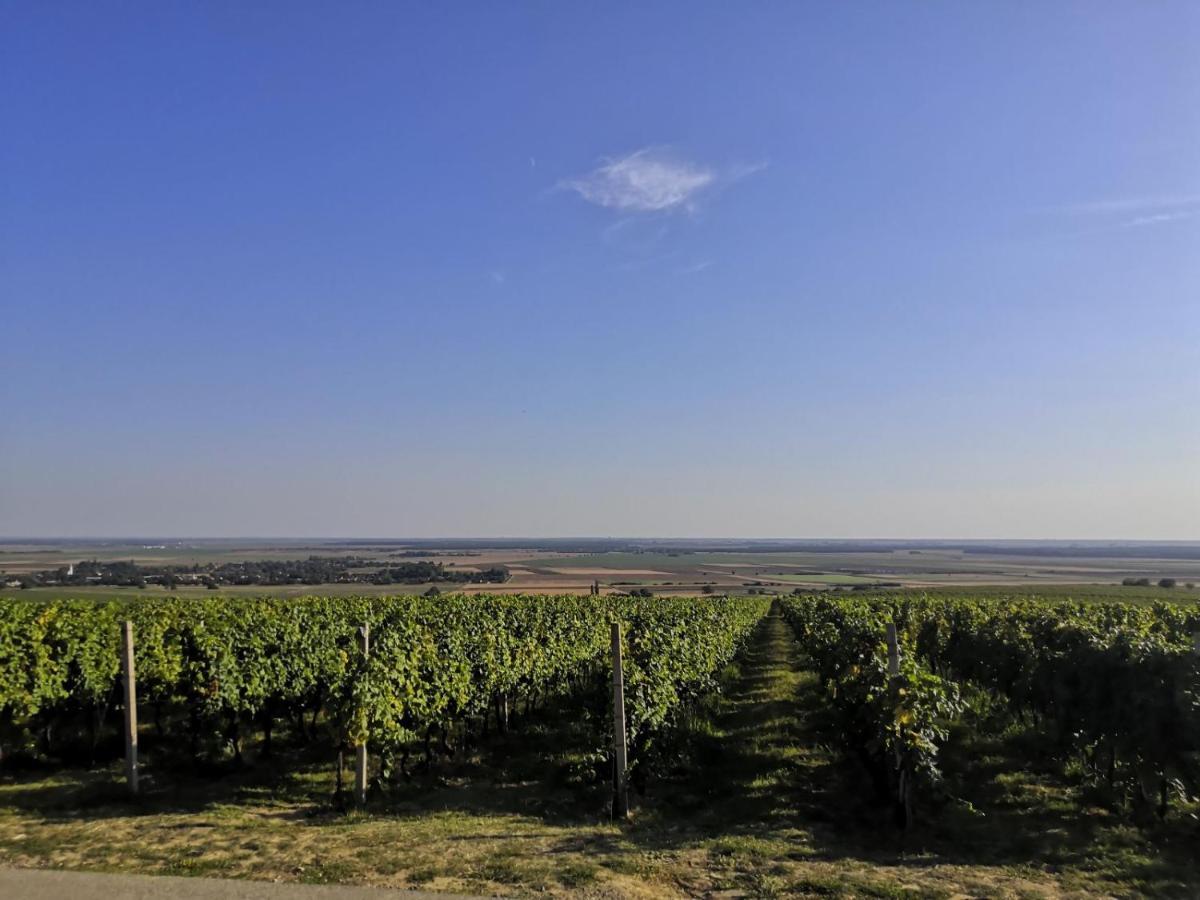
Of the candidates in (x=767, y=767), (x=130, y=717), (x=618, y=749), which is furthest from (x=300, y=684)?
(x=767, y=767)

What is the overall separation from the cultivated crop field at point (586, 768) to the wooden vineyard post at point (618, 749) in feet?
0.78

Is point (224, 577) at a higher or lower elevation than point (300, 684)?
lower

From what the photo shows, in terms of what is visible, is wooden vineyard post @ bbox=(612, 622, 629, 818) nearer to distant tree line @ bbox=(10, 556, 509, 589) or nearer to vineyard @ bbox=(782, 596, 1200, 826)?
vineyard @ bbox=(782, 596, 1200, 826)

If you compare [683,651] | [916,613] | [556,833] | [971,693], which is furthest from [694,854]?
[916,613]

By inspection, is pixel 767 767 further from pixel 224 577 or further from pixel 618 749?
pixel 224 577

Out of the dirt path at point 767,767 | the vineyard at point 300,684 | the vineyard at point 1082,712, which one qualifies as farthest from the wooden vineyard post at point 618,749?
the vineyard at point 1082,712

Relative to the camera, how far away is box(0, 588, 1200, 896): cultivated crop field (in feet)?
22.5

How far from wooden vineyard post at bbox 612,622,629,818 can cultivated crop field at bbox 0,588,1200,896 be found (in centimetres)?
24

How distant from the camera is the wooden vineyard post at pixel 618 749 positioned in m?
8.80

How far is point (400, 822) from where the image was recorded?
27.1 feet

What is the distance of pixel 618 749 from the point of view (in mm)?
9039

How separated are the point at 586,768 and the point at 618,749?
2.09m

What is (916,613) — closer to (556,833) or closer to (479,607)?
(479,607)

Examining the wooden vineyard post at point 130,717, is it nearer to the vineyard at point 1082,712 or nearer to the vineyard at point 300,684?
the vineyard at point 300,684
